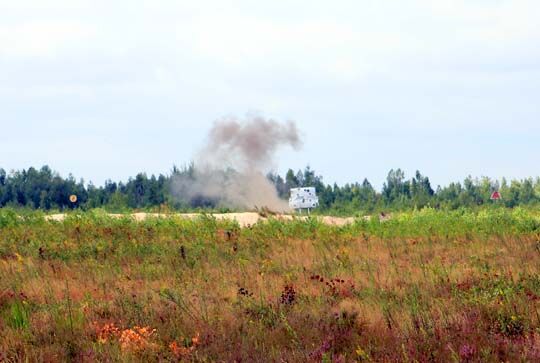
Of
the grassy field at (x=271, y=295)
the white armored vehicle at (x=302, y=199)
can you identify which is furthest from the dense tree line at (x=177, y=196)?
the grassy field at (x=271, y=295)

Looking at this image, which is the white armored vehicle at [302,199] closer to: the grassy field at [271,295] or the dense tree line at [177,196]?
the dense tree line at [177,196]

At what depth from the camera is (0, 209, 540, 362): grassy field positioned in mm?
8203

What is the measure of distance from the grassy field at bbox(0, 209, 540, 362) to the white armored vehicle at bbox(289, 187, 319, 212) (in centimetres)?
2740

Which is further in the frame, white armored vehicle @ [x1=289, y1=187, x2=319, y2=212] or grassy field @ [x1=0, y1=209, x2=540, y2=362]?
white armored vehicle @ [x1=289, y1=187, x2=319, y2=212]

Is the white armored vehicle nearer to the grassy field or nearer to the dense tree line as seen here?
the dense tree line

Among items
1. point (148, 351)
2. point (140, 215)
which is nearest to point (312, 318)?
point (148, 351)

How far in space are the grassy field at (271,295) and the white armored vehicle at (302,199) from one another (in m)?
27.4

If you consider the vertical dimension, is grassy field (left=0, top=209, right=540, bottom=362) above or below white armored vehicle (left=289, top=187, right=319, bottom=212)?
below

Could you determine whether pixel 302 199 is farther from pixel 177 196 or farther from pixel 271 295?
pixel 271 295

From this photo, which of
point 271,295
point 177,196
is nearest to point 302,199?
point 177,196

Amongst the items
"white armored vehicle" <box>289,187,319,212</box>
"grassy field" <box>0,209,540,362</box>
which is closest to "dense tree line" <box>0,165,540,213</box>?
"white armored vehicle" <box>289,187,319,212</box>

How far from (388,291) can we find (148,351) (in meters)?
4.97

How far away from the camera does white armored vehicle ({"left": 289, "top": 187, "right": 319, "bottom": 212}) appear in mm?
50469

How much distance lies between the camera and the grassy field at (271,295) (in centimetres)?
820
